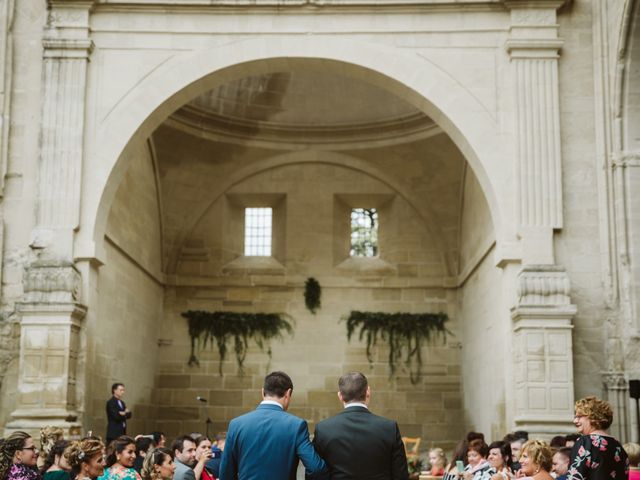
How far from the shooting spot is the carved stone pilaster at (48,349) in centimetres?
1356

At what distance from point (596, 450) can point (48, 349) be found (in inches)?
379

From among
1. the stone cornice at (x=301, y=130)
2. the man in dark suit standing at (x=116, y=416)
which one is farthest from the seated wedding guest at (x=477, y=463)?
the stone cornice at (x=301, y=130)

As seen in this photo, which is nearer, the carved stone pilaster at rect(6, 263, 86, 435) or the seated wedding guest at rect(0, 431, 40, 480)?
the seated wedding guest at rect(0, 431, 40, 480)

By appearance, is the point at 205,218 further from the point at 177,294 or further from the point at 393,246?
the point at 393,246

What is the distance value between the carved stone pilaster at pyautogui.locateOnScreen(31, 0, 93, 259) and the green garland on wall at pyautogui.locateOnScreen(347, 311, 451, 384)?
8.66m

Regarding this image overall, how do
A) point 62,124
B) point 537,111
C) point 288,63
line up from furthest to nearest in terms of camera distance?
point 288,63, point 62,124, point 537,111

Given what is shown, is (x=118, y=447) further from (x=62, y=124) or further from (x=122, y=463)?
(x=62, y=124)

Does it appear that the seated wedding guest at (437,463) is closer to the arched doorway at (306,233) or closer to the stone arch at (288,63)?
the stone arch at (288,63)

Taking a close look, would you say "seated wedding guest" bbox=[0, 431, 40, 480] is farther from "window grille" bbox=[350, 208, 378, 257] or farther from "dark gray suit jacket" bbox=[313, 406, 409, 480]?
"window grille" bbox=[350, 208, 378, 257]

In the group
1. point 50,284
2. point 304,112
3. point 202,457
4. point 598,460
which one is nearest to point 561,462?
point 598,460

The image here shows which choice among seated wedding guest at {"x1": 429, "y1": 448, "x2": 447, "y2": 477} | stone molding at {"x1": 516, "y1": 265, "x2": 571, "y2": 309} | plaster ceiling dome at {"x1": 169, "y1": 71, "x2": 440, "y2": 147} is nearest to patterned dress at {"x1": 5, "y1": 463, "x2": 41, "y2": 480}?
seated wedding guest at {"x1": 429, "y1": 448, "x2": 447, "y2": 477}

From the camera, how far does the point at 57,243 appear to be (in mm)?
14367

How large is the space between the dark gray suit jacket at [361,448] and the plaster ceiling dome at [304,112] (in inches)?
612

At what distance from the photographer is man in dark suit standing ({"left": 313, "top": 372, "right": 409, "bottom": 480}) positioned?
554 cm
